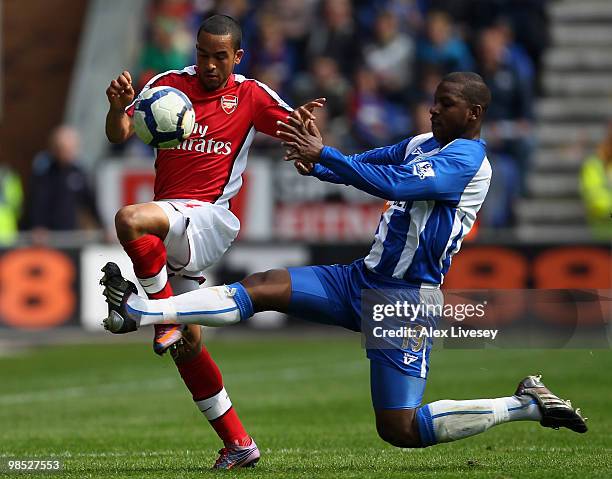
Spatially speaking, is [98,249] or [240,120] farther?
[98,249]

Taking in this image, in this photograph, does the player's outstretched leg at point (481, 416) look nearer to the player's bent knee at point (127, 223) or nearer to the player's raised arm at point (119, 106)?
the player's bent knee at point (127, 223)

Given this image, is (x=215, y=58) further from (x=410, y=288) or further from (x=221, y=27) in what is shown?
(x=410, y=288)

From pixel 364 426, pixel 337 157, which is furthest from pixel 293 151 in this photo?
pixel 364 426

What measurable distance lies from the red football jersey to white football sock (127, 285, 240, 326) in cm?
90

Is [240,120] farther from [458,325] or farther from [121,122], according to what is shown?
[458,325]

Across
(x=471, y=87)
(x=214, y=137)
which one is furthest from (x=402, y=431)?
(x=214, y=137)

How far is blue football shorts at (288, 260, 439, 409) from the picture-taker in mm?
7359

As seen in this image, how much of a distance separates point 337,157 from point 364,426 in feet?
12.7

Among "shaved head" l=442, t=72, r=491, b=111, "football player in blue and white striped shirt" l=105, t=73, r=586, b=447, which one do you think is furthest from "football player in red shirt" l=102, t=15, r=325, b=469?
"shaved head" l=442, t=72, r=491, b=111

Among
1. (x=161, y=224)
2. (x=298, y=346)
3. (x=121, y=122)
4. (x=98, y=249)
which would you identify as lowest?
(x=298, y=346)

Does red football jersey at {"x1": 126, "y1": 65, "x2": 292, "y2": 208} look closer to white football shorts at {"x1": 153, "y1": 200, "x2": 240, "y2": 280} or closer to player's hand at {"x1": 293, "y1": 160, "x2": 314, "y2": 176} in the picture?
white football shorts at {"x1": 153, "y1": 200, "x2": 240, "y2": 280}

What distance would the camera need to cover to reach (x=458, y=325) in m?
7.72

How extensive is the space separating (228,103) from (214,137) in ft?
0.78

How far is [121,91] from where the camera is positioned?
25.7 feet
